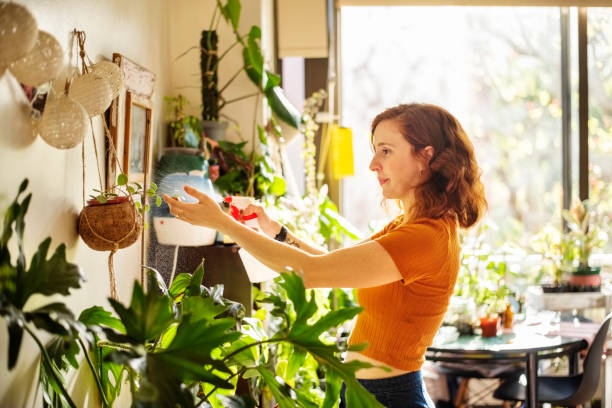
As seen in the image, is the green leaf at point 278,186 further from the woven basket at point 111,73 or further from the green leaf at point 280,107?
the woven basket at point 111,73

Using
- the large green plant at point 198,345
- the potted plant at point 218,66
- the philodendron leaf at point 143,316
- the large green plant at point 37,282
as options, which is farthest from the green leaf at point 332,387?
the potted plant at point 218,66

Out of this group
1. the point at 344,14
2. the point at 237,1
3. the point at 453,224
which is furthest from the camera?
the point at 344,14

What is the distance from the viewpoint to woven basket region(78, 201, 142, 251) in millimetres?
1641

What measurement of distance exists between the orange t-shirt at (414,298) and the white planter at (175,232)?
0.74 metres

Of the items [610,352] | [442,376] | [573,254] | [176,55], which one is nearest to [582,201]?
[573,254]

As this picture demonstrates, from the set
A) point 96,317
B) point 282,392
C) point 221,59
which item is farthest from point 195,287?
point 221,59

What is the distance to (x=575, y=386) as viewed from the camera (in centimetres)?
334

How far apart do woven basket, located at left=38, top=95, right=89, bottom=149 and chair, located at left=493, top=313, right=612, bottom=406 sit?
2.60 meters

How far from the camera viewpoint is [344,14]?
176 inches

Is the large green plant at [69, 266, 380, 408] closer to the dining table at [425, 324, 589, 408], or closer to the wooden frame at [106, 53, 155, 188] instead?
the wooden frame at [106, 53, 155, 188]

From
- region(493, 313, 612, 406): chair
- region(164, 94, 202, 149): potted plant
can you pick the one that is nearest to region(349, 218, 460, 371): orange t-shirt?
region(164, 94, 202, 149): potted plant

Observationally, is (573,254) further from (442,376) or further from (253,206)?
(253,206)

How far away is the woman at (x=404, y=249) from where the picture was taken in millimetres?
1691

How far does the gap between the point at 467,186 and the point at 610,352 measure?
2.30 meters
